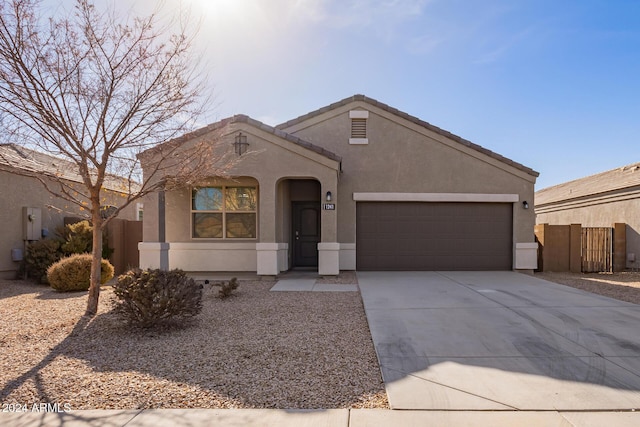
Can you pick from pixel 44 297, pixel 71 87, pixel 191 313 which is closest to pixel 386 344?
pixel 191 313

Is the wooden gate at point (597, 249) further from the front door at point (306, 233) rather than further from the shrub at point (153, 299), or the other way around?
the shrub at point (153, 299)

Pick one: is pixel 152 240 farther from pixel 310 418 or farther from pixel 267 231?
pixel 310 418

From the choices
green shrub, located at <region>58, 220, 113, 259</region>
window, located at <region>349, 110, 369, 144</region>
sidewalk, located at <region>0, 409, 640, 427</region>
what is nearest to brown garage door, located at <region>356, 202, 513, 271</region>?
window, located at <region>349, 110, 369, 144</region>

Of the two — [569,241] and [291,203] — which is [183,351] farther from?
[569,241]

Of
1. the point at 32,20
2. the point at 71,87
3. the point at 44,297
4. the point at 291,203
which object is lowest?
the point at 44,297

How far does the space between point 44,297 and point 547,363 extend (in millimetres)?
9802

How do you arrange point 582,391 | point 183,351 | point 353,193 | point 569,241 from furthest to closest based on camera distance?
point 569,241, point 353,193, point 183,351, point 582,391

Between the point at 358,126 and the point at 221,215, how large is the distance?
17.6 feet

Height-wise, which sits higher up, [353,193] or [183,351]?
[353,193]

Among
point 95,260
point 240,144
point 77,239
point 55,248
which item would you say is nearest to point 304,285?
point 240,144

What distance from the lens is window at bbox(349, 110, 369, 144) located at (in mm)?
13000

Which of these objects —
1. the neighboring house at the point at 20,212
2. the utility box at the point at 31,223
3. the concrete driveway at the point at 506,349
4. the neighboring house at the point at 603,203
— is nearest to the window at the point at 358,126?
the concrete driveway at the point at 506,349

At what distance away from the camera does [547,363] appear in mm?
4508

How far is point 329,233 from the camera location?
11234 mm
